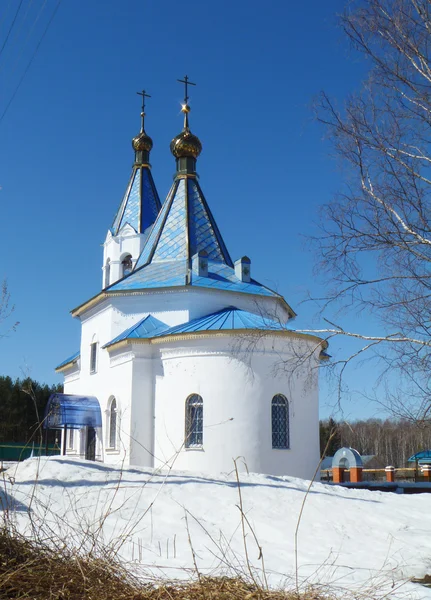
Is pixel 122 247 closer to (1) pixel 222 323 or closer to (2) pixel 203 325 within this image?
(2) pixel 203 325

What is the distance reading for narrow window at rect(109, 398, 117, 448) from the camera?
19109mm

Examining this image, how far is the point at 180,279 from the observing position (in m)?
19.5

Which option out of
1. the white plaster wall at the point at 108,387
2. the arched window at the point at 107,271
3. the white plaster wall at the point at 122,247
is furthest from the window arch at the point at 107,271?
the white plaster wall at the point at 108,387

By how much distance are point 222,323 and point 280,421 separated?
3.24 metres

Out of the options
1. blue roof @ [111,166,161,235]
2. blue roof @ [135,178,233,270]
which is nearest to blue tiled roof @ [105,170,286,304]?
blue roof @ [135,178,233,270]

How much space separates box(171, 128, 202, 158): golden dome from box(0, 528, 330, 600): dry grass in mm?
21146

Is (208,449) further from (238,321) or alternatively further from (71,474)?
(71,474)

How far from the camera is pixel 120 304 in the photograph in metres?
20.0

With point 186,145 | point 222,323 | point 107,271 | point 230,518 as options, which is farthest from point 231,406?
point 107,271

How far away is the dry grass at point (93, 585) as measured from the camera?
9.08 ft

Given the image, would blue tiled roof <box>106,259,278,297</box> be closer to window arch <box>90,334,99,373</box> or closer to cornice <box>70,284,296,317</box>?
cornice <box>70,284,296,317</box>

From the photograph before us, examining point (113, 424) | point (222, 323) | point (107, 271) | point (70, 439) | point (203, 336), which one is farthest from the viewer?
point (107, 271)

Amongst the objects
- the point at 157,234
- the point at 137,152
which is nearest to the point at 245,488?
the point at 157,234

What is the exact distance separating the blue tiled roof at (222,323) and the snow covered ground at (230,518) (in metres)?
6.52
